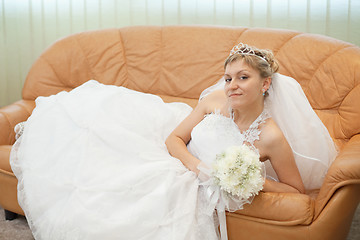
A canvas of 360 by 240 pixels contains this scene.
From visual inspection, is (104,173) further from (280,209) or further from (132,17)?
(132,17)

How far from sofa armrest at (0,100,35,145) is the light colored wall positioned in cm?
134

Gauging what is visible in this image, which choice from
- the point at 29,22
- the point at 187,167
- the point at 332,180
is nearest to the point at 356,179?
the point at 332,180

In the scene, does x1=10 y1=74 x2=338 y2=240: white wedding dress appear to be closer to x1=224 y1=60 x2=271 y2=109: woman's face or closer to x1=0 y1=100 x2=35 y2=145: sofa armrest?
x1=224 y1=60 x2=271 y2=109: woman's face

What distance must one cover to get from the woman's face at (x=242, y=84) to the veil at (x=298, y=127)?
0.13m

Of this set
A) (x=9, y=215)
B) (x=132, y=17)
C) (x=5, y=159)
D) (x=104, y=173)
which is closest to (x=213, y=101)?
(x=104, y=173)

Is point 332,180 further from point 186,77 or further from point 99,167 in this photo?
point 186,77

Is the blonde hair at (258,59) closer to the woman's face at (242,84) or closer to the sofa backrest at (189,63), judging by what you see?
the woman's face at (242,84)

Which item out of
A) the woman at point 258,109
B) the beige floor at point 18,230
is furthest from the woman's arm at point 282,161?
the beige floor at point 18,230

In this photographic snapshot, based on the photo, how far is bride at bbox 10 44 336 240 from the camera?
2107mm

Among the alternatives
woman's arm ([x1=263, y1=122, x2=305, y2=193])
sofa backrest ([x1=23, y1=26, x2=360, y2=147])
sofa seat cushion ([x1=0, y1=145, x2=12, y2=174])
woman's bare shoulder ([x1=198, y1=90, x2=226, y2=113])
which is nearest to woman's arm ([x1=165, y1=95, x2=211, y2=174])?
woman's bare shoulder ([x1=198, y1=90, x2=226, y2=113])

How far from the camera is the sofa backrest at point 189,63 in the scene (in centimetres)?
279

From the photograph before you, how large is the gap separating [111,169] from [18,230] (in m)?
0.96

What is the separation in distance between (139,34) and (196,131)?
4.24 feet

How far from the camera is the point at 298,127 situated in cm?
237
